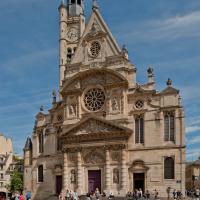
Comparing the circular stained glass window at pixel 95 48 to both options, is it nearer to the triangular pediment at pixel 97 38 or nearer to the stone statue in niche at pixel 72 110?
the triangular pediment at pixel 97 38

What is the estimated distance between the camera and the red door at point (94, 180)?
43.5m

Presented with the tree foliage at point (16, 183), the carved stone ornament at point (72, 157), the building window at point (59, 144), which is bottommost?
the tree foliage at point (16, 183)

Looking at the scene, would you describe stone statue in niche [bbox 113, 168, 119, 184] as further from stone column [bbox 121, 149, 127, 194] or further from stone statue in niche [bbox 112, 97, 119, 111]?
stone statue in niche [bbox 112, 97, 119, 111]

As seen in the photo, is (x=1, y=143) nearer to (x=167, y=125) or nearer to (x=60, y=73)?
(x=60, y=73)

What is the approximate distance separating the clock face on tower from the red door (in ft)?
80.1

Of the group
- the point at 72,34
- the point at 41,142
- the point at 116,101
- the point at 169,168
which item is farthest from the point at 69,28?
Answer: the point at 169,168

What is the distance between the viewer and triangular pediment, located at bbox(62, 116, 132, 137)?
42.2 m

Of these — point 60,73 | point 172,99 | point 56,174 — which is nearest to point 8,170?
point 60,73

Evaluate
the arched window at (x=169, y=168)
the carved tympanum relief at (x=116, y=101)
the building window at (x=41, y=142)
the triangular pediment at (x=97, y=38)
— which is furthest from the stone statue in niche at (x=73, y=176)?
the triangular pediment at (x=97, y=38)

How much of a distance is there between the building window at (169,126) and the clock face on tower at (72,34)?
82.8 feet

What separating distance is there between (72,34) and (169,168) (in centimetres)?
2894

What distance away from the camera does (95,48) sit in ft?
152

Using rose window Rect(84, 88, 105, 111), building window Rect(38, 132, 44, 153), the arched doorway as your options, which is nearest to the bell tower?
building window Rect(38, 132, 44, 153)

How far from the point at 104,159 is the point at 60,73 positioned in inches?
826
